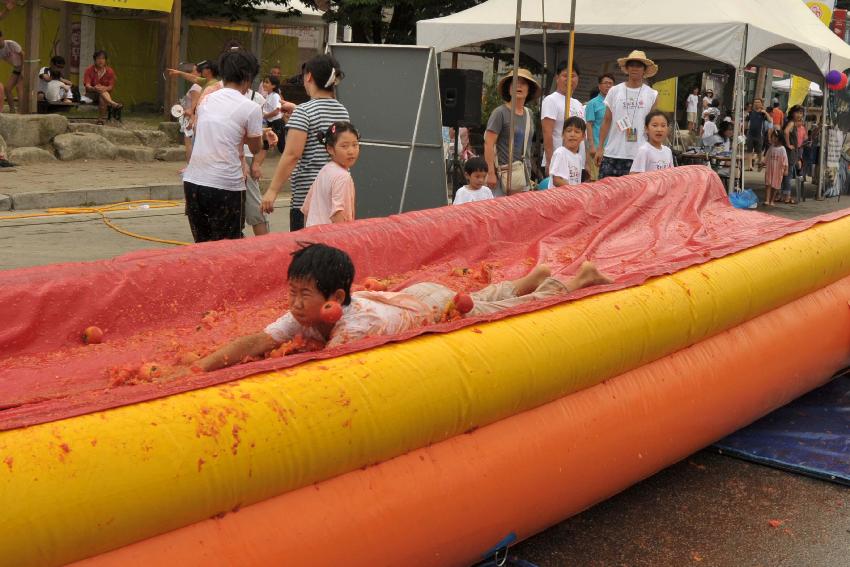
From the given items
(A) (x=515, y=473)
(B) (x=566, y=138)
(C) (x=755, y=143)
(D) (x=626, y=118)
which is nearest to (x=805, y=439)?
(A) (x=515, y=473)

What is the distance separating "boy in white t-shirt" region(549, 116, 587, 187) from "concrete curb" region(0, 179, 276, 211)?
5752 millimetres

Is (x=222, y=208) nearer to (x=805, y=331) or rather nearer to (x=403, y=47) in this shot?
(x=403, y=47)

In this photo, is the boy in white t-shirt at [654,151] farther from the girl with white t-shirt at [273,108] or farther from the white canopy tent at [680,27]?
the girl with white t-shirt at [273,108]

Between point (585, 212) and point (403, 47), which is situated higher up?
point (403, 47)

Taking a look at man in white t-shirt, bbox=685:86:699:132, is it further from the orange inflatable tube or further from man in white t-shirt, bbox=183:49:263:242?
the orange inflatable tube

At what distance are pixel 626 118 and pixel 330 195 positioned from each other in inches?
148

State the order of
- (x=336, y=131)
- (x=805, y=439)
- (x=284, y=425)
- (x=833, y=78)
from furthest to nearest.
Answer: (x=833, y=78)
(x=336, y=131)
(x=805, y=439)
(x=284, y=425)

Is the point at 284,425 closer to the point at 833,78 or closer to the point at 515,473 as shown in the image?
the point at 515,473

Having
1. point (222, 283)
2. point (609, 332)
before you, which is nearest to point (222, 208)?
point (222, 283)

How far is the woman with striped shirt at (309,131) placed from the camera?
5934mm

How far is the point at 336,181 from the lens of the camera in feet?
18.2

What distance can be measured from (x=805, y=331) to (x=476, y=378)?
8.30 feet

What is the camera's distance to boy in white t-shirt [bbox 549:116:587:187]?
24.5 feet

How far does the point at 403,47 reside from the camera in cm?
809
